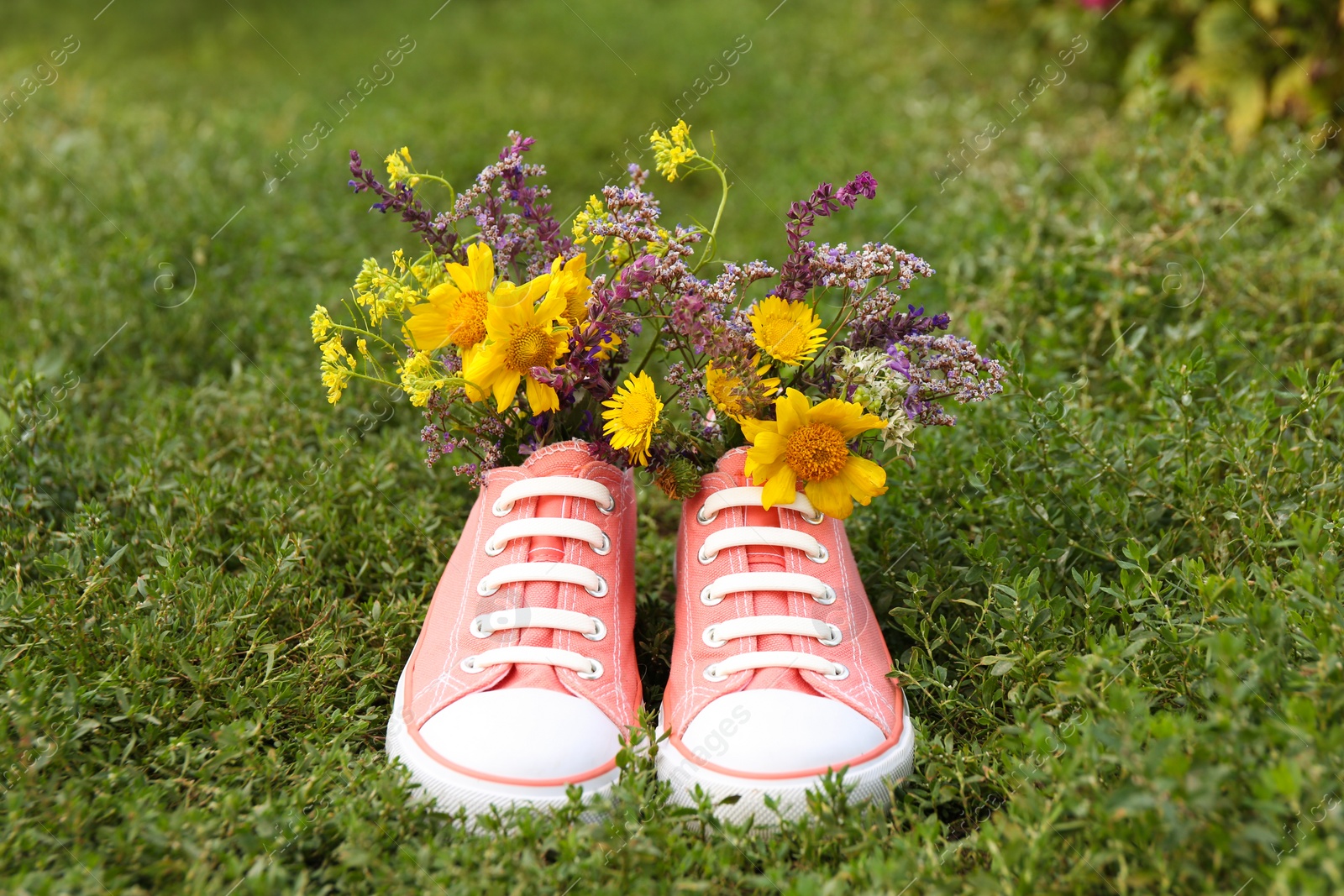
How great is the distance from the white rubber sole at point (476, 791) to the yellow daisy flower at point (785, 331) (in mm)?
802

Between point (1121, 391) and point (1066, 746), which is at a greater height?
point (1121, 391)

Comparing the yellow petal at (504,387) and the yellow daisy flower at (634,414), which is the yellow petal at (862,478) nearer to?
the yellow daisy flower at (634,414)

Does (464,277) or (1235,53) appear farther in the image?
(1235,53)

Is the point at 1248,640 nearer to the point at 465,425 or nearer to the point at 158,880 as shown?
the point at 465,425

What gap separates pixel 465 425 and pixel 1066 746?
1.24 metres

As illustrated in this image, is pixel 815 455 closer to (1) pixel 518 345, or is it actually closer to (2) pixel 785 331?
(2) pixel 785 331

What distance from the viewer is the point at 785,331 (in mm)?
1812

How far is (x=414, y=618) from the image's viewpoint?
2127mm

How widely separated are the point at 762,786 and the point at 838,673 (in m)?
0.27

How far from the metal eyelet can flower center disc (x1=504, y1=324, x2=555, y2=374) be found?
76cm

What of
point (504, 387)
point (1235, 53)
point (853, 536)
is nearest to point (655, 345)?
point (504, 387)

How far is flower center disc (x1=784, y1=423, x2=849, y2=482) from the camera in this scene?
5.82ft

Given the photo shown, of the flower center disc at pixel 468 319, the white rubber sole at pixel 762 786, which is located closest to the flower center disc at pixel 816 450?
the white rubber sole at pixel 762 786

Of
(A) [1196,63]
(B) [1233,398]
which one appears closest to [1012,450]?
(B) [1233,398]
